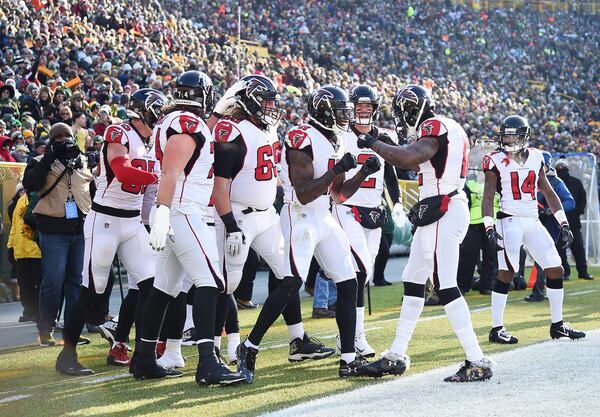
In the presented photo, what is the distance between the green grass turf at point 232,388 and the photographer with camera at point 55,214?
0.39 m

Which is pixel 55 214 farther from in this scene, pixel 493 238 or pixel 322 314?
pixel 493 238

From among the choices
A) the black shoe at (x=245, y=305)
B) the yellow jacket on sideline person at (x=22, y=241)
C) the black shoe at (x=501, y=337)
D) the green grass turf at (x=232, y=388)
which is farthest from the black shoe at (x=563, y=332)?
the yellow jacket on sideline person at (x=22, y=241)

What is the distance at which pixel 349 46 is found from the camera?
33.9 metres

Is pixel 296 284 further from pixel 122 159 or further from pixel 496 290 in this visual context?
pixel 496 290

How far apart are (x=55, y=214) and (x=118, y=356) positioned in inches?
65.7

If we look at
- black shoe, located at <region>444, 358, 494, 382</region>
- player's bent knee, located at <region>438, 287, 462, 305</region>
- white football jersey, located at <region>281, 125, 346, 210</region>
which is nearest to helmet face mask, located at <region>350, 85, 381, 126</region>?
white football jersey, located at <region>281, 125, 346, 210</region>

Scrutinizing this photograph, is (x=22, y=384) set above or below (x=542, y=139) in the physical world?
below

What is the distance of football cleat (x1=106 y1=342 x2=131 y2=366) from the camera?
7.20 m

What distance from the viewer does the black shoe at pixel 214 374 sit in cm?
595

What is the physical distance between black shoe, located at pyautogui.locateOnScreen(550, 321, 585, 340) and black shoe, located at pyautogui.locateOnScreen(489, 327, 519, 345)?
325 millimetres

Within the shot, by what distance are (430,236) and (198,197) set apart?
1541mm

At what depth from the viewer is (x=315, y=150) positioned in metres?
6.52

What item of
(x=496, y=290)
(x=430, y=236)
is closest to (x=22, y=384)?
(x=430, y=236)

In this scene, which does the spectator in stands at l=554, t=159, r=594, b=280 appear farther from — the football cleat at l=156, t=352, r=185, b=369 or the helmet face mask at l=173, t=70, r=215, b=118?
the helmet face mask at l=173, t=70, r=215, b=118
